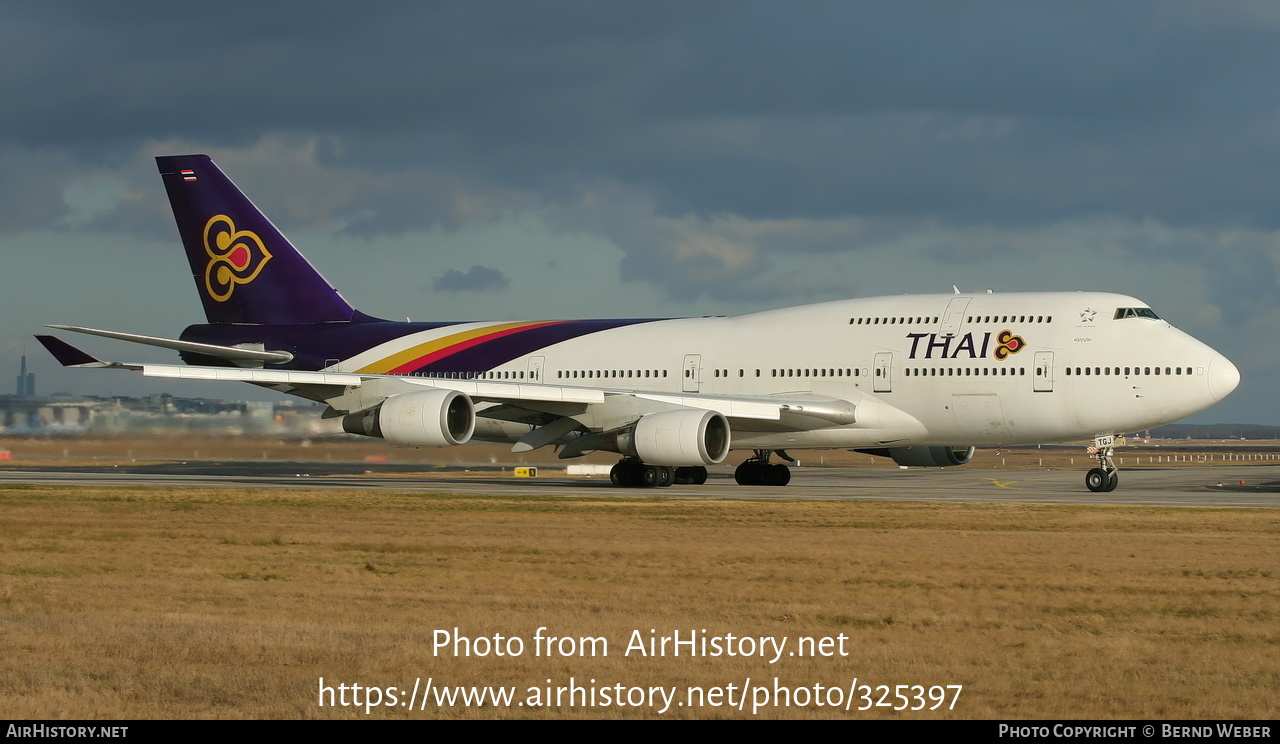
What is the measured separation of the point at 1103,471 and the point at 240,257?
24.3 meters

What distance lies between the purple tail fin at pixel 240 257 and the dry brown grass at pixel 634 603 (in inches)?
690

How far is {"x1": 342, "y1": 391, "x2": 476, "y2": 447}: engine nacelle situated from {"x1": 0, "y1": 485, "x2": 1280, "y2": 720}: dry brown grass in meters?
7.55

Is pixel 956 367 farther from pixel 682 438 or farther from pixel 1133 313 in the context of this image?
pixel 682 438

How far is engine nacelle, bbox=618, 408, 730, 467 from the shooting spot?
1108 inches

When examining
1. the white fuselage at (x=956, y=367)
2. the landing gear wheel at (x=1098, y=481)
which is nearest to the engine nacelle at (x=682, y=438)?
the white fuselage at (x=956, y=367)

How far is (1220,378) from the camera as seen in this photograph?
27984mm

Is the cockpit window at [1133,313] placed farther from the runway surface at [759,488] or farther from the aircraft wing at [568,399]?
the aircraft wing at [568,399]

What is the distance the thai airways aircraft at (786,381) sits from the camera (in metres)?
28.6

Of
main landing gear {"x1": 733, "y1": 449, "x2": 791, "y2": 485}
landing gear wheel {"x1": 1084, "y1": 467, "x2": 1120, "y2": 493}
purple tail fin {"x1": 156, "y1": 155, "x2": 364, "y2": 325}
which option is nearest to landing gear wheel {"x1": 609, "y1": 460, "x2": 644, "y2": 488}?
main landing gear {"x1": 733, "y1": 449, "x2": 791, "y2": 485}

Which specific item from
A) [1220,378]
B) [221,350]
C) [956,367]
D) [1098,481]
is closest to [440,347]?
[221,350]

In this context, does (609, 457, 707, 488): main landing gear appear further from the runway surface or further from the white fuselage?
the white fuselage

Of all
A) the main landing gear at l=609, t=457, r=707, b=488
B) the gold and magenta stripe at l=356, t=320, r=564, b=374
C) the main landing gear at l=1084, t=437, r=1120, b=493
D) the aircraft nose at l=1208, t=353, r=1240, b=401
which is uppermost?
the gold and magenta stripe at l=356, t=320, r=564, b=374
